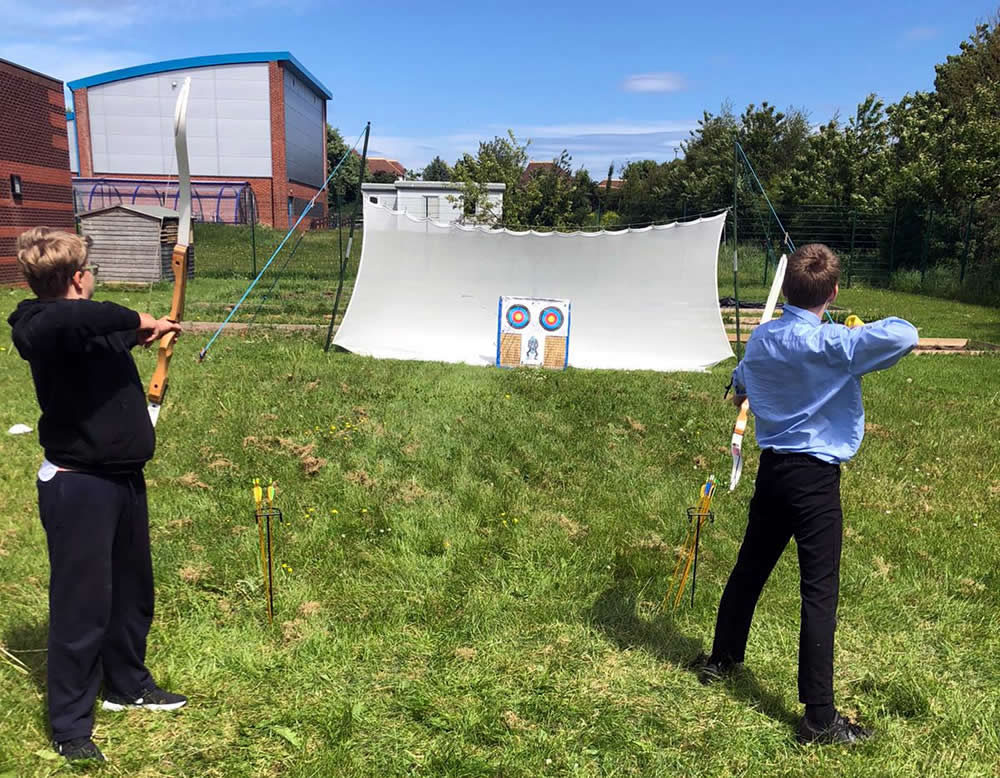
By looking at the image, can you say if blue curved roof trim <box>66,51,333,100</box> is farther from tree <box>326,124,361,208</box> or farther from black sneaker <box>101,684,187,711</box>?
black sneaker <box>101,684,187,711</box>

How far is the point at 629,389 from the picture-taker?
7.93m

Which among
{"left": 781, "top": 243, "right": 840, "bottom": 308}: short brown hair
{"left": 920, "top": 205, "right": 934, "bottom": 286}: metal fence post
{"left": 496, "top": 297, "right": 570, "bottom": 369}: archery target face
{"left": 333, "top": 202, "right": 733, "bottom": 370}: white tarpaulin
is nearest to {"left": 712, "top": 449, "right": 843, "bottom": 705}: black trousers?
{"left": 781, "top": 243, "right": 840, "bottom": 308}: short brown hair

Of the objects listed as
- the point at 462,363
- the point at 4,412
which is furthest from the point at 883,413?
the point at 4,412

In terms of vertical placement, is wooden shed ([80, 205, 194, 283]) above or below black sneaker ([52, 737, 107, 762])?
above

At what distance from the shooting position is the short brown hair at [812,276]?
2605 millimetres

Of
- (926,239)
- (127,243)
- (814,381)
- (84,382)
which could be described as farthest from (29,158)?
(926,239)

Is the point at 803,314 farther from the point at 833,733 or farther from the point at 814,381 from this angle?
the point at 833,733

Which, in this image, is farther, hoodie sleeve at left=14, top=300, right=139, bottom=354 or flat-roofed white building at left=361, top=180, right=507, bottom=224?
flat-roofed white building at left=361, top=180, right=507, bottom=224

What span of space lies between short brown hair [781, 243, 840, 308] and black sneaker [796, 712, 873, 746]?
1556 millimetres

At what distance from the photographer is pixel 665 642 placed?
3424 millimetres

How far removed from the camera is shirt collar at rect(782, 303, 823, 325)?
2.64 metres

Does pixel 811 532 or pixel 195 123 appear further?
pixel 195 123

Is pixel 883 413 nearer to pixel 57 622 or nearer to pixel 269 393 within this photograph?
pixel 269 393

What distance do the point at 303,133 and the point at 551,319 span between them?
38.9 metres
